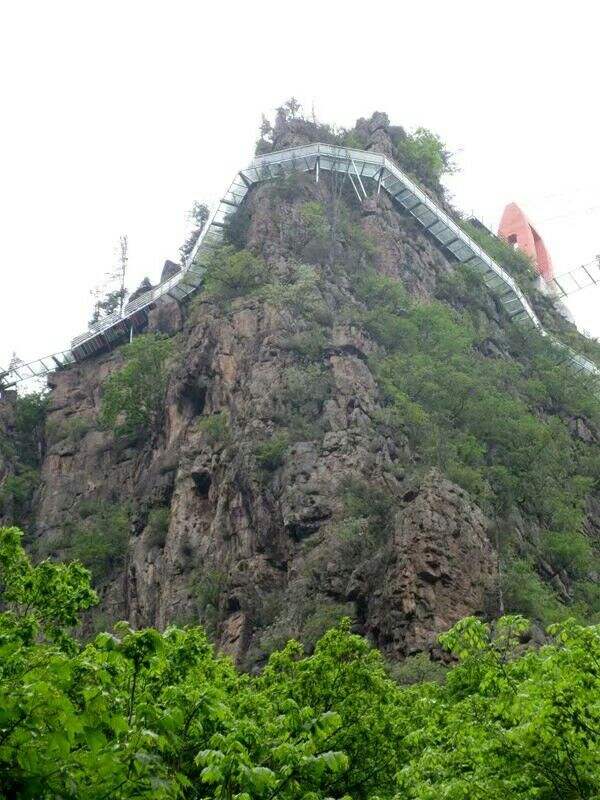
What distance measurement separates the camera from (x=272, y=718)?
55.8 ft

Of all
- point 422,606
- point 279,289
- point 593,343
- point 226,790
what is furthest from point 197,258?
point 226,790

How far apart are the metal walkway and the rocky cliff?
4.45 feet

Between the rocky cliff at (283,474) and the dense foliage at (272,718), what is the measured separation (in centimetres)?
866

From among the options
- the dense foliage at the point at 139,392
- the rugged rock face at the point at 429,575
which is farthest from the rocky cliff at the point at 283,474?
the dense foliage at the point at 139,392

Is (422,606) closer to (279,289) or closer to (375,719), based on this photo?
(375,719)

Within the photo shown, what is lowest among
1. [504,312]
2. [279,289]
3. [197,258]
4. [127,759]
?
[127,759]

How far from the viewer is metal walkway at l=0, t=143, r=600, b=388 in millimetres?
62031

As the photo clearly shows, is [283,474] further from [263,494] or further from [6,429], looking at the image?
[6,429]

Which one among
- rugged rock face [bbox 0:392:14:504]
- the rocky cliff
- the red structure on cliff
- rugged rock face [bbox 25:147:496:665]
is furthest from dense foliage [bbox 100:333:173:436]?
the red structure on cliff

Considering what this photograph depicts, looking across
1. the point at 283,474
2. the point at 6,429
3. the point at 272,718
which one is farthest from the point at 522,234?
the point at 272,718

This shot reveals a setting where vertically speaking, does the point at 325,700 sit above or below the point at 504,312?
below

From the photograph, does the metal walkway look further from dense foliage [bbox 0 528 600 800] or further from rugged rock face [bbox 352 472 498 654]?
dense foliage [bbox 0 528 600 800]

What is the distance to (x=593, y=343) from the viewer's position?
73.0 meters

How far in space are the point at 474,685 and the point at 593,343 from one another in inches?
2308
